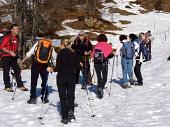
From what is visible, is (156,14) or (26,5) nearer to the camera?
(26,5)

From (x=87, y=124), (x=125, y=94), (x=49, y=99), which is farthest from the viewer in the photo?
(x=125, y=94)

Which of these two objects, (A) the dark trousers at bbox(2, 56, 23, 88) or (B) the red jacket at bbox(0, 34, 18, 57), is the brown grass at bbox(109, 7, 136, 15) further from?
(B) the red jacket at bbox(0, 34, 18, 57)

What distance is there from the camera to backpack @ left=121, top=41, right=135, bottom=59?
54.2ft

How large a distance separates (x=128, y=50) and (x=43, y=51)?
498cm

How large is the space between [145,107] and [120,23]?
147 feet

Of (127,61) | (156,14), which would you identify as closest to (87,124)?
(127,61)

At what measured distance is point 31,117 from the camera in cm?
1150

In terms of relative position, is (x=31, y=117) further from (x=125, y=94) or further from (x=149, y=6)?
(x=149, y=6)

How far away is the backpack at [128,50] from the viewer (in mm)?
16516

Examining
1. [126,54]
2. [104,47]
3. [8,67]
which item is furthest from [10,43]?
[126,54]

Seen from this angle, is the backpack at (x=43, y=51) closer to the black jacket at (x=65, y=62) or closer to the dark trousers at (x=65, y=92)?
the black jacket at (x=65, y=62)

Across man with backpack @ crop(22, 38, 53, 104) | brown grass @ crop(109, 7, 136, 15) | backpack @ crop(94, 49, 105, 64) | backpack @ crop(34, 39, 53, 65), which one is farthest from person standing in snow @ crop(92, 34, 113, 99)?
brown grass @ crop(109, 7, 136, 15)

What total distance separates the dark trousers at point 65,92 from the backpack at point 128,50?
19.1 feet

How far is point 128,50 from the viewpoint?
16531 millimetres
